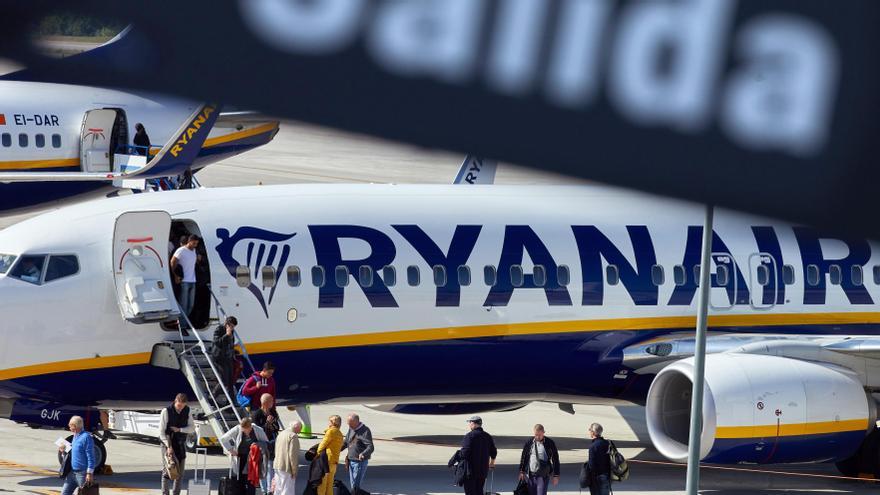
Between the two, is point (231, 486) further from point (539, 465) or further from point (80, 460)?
point (539, 465)

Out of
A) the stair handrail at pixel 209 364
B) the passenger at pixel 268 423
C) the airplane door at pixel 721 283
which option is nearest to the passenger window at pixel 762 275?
the airplane door at pixel 721 283

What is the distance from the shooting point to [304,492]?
2089 centimetres

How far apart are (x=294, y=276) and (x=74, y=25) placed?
1885cm

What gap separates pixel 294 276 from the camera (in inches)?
882

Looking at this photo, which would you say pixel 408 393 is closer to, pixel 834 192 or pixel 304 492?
pixel 304 492

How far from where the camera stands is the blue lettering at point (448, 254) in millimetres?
23141

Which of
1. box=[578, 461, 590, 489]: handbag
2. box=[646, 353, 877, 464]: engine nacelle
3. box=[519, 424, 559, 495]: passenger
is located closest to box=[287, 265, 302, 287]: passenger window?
box=[519, 424, 559, 495]: passenger

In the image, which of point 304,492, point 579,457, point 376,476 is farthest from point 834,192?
point 579,457

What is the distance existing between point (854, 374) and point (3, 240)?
506 inches

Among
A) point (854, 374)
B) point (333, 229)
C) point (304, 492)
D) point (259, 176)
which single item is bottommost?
point (304, 492)

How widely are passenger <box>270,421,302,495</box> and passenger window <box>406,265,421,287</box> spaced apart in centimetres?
356

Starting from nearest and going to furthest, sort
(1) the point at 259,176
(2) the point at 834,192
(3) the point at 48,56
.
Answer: (3) the point at 48,56
(2) the point at 834,192
(1) the point at 259,176

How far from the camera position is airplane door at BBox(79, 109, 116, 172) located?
4606cm

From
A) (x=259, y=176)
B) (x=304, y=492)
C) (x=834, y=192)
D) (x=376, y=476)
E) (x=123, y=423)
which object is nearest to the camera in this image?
(x=834, y=192)
